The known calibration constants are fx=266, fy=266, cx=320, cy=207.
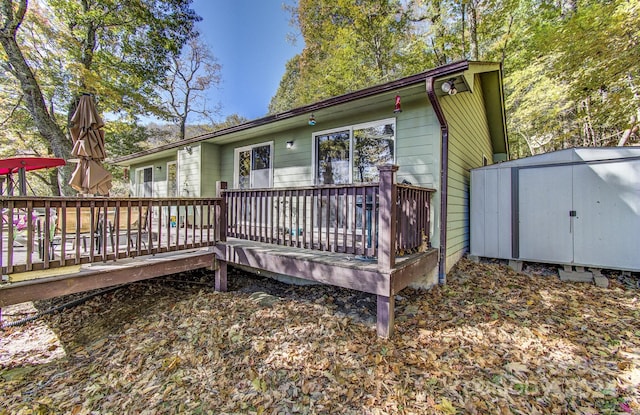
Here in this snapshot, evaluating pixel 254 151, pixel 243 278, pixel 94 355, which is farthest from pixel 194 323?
pixel 254 151

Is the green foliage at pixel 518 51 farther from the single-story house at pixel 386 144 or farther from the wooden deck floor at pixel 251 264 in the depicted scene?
the wooden deck floor at pixel 251 264

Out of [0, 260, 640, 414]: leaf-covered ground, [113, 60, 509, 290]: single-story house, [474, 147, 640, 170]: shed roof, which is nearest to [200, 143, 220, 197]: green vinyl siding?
[113, 60, 509, 290]: single-story house

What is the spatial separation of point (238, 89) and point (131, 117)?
8.90 m

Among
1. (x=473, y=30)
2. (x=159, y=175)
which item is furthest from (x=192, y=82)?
(x=473, y=30)

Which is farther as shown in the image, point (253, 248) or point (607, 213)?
point (607, 213)

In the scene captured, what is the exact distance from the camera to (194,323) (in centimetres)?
354

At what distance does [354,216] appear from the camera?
329cm

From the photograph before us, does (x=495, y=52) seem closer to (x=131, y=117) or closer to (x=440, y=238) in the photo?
(x=440, y=238)

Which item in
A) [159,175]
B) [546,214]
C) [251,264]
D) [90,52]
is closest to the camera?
[251,264]

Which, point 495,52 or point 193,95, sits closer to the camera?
point 495,52

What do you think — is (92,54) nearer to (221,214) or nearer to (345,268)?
(221,214)

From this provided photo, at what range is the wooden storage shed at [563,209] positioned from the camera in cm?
438

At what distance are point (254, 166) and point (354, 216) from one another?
480 centimetres

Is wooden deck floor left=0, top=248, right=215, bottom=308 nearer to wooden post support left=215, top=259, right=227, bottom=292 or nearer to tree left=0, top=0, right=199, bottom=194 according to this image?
wooden post support left=215, top=259, right=227, bottom=292
